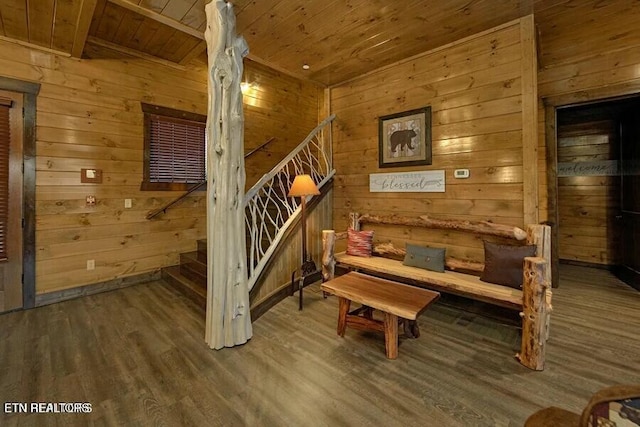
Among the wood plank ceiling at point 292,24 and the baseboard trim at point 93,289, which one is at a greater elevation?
the wood plank ceiling at point 292,24

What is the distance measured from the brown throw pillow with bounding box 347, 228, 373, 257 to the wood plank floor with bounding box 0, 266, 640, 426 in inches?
33.1

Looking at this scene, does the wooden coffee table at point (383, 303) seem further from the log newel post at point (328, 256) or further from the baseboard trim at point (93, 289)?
the baseboard trim at point (93, 289)

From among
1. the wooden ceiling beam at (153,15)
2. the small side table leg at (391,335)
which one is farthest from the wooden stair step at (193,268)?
the wooden ceiling beam at (153,15)

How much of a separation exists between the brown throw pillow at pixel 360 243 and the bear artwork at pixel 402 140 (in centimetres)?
112

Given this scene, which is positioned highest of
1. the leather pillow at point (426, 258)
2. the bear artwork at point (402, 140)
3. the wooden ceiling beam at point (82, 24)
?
the wooden ceiling beam at point (82, 24)

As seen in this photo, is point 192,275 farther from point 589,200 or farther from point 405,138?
point 589,200

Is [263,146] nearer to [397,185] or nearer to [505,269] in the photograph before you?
[397,185]

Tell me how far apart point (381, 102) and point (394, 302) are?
271cm

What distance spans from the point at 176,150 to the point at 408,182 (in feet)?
11.0

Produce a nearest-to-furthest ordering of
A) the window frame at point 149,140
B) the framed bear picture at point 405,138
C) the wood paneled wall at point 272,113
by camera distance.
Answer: the framed bear picture at point 405,138 < the window frame at point 149,140 < the wood paneled wall at point 272,113

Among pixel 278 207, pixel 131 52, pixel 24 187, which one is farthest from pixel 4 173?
pixel 278 207

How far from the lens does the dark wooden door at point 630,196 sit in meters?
3.66

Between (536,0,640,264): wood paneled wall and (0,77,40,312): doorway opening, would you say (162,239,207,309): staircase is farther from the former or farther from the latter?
(536,0,640,264): wood paneled wall

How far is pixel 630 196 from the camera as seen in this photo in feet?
12.8
